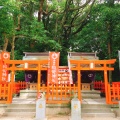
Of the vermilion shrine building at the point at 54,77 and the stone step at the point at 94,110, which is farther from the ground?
the vermilion shrine building at the point at 54,77

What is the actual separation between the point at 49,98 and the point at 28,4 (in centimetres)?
1102

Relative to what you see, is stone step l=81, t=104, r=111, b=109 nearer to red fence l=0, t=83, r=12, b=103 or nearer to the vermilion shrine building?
the vermilion shrine building

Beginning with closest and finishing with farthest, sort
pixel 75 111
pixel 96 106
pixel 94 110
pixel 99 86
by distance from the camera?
1. pixel 75 111
2. pixel 94 110
3. pixel 96 106
4. pixel 99 86

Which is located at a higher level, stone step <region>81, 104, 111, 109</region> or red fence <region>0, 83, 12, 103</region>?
red fence <region>0, 83, 12, 103</region>

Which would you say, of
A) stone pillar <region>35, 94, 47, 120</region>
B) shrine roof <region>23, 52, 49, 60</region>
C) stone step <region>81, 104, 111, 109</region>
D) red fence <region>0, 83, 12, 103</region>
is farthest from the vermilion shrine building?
shrine roof <region>23, 52, 49, 60</region>

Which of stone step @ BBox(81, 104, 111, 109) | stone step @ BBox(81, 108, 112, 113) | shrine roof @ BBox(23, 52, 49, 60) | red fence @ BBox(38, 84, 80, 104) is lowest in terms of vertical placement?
stone step @ BBox(81, 108, 112, 113)

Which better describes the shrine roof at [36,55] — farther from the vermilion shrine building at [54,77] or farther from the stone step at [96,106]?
the stone step at [96,106]

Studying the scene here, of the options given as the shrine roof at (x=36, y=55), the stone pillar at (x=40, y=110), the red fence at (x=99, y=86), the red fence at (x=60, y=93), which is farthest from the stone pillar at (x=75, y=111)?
the shrine roof at (x=36, y=55)

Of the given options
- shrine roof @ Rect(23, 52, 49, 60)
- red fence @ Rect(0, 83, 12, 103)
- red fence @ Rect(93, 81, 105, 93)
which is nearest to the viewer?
red fence @ Rect(0, 83, 12, 103)

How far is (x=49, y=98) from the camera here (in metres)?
10.3

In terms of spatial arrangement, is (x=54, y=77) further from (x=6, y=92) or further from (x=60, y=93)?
(x=6, y=92)

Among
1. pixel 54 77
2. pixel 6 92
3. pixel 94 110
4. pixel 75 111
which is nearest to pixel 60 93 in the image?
pixel 54 77

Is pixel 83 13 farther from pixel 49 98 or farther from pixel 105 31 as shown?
pixel 49 98


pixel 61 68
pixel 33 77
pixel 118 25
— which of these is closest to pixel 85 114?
pixel 61 68
